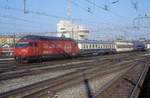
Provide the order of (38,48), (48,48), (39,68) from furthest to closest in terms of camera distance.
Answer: (48,48), (38,48), (39,68)

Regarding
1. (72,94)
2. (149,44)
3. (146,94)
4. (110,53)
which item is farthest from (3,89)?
(149,44)

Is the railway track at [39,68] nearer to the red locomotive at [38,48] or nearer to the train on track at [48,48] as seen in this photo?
the red locomotive at [38,48]

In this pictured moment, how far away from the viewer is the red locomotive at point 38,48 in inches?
1328

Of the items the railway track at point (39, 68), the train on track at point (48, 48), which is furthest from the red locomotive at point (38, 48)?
the railway track at point (39, 68)

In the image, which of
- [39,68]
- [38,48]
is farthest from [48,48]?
[39,68]

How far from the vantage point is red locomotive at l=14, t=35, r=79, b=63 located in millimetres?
33719

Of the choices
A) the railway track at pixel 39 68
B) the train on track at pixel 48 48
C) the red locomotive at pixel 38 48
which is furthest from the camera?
the train on track at pixel 48 48

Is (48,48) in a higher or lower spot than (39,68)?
higher

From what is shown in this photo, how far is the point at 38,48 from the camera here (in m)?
35.0

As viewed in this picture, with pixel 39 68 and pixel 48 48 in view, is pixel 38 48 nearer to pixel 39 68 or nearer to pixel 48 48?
pixel 48 48

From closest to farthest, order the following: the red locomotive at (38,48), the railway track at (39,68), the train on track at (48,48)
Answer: the railway track at (39,68)
the red locomotive at (38,48)
the train on track at (48,48)

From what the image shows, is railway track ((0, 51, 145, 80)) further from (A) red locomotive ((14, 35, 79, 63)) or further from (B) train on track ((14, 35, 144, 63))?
(B) train on track ((14, 35, 144, 63))

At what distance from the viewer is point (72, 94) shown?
13.6 meters

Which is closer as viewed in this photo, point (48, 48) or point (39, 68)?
point (39, 68)
